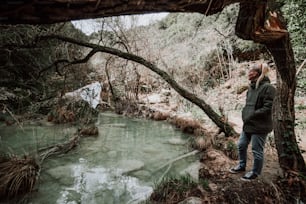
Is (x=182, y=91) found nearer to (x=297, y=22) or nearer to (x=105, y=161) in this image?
(x=105, y=161)

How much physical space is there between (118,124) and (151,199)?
5.28 m

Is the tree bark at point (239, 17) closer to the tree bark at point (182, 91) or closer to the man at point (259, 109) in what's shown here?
the tree bark at point (182, 91)

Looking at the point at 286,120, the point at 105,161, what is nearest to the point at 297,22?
the point at 286,120

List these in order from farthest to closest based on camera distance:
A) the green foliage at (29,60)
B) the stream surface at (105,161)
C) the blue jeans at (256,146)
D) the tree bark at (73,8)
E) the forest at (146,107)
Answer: the green foliage at (29,60) < the stream surface at (105,161) < the blue jeans at (256,146) < the forest at (146,107) < the tree bark at (73,8)

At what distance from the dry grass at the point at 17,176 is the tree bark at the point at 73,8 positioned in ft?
9.91

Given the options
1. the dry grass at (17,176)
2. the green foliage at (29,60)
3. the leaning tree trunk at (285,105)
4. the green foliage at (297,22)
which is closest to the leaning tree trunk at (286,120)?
the leaning tree trunk at (285,105)

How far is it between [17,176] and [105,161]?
6.07 ft

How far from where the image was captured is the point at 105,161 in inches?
195

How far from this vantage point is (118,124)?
27.6 ft

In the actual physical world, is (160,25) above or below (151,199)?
above

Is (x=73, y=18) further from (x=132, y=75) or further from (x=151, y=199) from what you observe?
(x=132, y=75)

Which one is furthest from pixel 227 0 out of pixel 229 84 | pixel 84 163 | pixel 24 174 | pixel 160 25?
pixel 160 25

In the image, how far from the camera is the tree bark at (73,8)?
1.03 metres

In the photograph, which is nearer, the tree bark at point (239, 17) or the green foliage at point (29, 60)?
the tree bark at point (239, 17)
